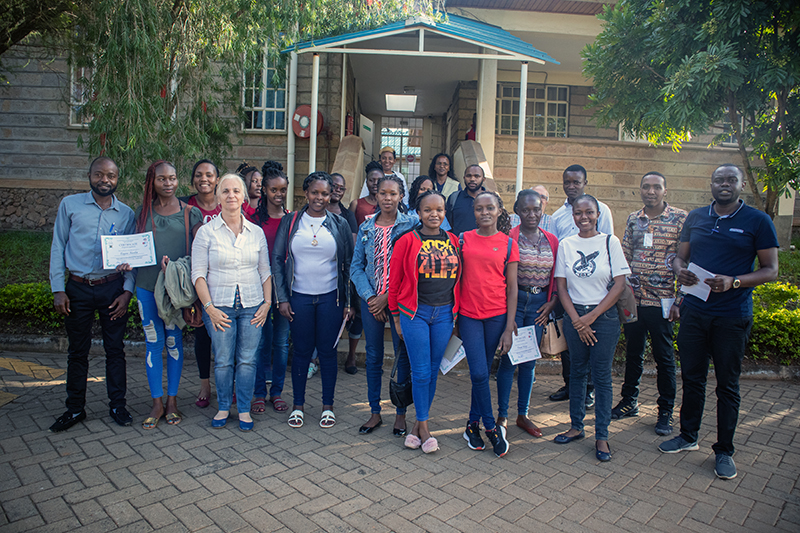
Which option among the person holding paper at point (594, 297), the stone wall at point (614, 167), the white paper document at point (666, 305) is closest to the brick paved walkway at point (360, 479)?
the person holding paper at point (594, 297)

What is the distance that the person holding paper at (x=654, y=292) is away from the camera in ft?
14.2

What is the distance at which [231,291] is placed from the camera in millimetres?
4055

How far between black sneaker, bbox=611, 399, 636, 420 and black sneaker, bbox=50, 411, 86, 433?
4449 millimetres

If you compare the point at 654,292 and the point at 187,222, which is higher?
the point at 187,222

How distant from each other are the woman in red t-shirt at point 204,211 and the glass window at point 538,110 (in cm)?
1142

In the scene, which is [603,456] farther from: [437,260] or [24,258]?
[24,258]

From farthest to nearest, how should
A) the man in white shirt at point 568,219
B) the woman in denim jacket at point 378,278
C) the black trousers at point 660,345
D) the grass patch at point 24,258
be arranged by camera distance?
the grass patch at point 24,258
the man in white shirt at point 568,219
the black trousers at point 660,345
the woman in denim jacket at point 378,278

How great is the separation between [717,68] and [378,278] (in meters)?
5.57

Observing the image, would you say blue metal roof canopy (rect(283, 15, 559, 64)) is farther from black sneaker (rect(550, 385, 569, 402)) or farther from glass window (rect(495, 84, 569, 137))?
glass window (rect(495, 84, 569, 137))

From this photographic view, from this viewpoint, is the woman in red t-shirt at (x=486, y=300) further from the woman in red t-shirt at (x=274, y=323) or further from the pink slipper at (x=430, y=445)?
the woman in red t-shirt at (x=274, y=323)

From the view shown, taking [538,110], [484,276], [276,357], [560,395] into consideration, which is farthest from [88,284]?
[538,110]

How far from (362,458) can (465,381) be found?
216 centimetres

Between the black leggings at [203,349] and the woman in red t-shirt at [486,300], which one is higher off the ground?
the woman in red t-shirt at [486,300]

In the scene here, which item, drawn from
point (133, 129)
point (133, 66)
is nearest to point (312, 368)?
point (133, 129)
